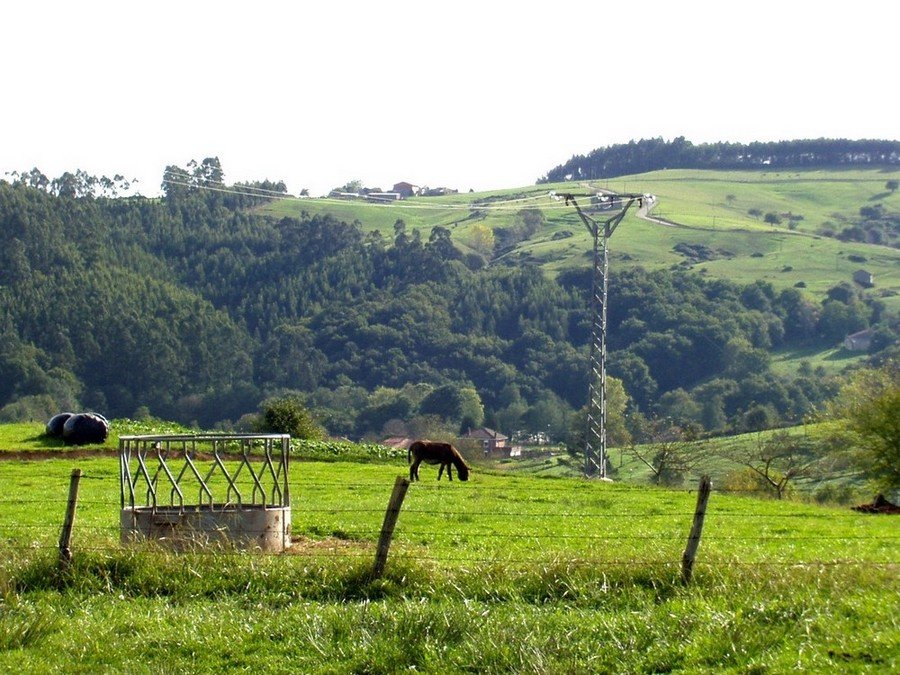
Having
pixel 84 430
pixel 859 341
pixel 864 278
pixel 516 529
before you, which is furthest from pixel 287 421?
pixel 864 278

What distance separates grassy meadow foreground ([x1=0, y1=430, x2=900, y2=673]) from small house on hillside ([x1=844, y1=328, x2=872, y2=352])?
146 m

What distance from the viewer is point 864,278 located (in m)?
185

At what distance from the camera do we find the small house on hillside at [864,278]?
603ft

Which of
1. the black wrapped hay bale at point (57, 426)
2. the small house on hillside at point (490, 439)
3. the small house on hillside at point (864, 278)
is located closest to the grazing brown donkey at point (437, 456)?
the black wrapped hay bale at point (57, 426)

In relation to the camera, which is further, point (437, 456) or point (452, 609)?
point (437, 456)

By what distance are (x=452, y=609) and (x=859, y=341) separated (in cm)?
15470

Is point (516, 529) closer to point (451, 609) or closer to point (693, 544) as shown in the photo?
point (693, 544)

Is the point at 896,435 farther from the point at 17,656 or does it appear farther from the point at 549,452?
the point at 549,452

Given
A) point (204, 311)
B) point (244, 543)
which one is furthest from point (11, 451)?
point (204, 311)

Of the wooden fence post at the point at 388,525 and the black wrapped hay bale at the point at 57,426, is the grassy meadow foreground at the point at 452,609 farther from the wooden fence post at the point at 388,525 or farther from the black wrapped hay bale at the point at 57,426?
the black wrapped hay bale at the point at 57,426

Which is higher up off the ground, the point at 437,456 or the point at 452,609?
the point at 452,609

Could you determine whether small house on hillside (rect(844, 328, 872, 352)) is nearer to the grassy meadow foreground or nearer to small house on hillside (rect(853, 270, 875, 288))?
small house on hillside (rect(853, 270, 875, 288))

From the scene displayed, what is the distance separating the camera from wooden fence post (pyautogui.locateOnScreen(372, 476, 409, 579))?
49.5 feet

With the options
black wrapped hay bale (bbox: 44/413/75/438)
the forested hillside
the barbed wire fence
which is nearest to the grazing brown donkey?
the barbed wire fence
